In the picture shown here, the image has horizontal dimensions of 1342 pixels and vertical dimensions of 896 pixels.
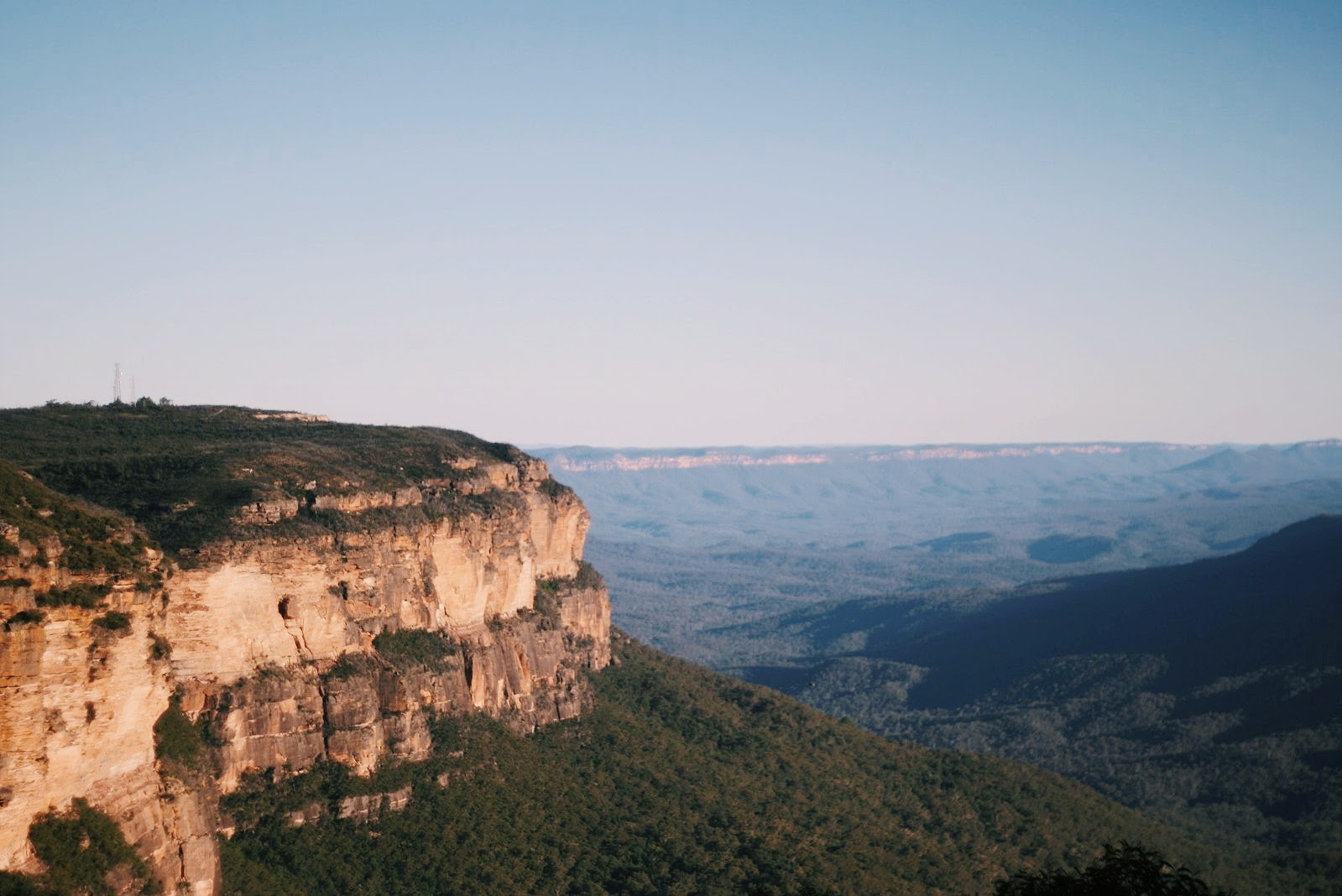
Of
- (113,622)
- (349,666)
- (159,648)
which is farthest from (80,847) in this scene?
(349,666)

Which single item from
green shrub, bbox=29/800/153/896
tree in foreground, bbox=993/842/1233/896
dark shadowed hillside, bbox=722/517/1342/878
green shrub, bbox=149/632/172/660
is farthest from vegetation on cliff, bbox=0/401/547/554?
dark shadowed hillside, bbox=722/517/1342/878

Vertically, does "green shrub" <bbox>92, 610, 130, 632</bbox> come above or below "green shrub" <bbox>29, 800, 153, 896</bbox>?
above

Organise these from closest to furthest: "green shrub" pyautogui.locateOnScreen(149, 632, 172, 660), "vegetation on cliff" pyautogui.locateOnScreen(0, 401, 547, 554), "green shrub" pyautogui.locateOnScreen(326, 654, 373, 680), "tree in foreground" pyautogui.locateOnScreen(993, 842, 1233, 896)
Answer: "tree in foreground" pyautogui.locateOnScreen(993, 842, 1233, 896) < "green shrub" pyautogui.locateOnScreen(149, 632, 172, 660) < "vegetation on cliff" pyautogui.locateOnScreen(0, 401, 547, 554) < "green shrub" pyautogui.locateOnScreen(326, 654, 373, 680)

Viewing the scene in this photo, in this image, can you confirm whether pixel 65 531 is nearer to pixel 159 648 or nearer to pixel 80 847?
pixel 159 648

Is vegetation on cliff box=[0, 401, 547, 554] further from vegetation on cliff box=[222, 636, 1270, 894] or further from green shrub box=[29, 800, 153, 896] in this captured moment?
vegetation on cliff box=[222, 636, 1270, 894]

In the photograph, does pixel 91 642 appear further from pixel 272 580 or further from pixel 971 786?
pixel 971 786

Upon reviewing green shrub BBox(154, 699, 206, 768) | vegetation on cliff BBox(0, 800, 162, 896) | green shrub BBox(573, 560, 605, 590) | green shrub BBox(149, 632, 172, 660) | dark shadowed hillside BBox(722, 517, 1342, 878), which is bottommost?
dark shadowed hillside BBox(722, 517, 1342, 878)
